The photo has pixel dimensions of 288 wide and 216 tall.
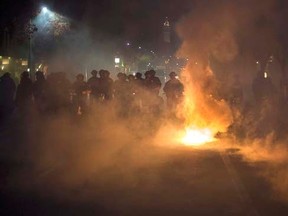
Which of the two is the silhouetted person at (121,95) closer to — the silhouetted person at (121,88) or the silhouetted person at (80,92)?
the silhouetted person at (121,88)

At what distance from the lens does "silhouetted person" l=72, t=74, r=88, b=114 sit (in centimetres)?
1393

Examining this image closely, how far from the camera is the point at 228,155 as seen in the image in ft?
30.6

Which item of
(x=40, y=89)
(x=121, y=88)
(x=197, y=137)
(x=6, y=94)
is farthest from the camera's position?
(x=121, y=88)

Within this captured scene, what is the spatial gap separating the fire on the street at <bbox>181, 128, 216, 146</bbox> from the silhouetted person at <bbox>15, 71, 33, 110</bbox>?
14.4 ft

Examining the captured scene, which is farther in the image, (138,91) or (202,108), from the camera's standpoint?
(138,91)

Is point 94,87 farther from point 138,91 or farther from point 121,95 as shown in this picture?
point 138,91

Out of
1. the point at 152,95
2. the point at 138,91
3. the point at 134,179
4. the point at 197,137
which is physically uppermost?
the point at 138,91

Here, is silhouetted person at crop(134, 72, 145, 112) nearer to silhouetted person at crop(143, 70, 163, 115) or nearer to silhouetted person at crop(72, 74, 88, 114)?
silhouetted person at crop(143, 70, 163, 115)

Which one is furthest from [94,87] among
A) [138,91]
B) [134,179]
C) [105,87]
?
[134,179]

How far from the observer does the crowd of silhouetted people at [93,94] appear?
13.4 metres

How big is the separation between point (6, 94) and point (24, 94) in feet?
1.56

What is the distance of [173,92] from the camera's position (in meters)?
14.1

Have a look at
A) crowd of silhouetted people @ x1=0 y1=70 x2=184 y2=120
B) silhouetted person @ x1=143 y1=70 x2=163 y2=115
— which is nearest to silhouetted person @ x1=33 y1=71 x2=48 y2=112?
crowd of silhouetted people @ x1=0 y1=70 x2=184 y2=120

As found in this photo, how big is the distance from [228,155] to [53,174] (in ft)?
11.5
